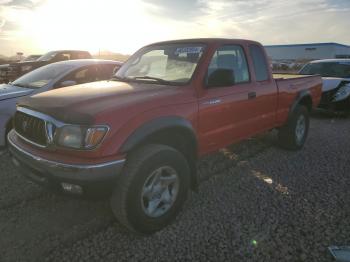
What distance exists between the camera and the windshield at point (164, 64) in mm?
3609

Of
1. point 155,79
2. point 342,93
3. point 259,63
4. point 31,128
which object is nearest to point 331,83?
point 342,93

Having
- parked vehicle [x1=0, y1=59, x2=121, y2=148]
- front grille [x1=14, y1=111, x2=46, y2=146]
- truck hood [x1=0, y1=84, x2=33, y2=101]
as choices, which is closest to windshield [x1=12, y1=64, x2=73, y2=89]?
parked vehicle [x1=0, y1=59, x2=121, y2=148]

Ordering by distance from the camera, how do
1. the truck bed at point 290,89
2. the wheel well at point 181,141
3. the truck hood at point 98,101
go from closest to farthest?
the truck hood at point 98,101
the wheel well at point 181,141
the truck bed at point 290,89

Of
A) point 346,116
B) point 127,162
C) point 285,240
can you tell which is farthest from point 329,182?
point 346,116

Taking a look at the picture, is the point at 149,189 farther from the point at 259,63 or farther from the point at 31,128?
the point at 259,63

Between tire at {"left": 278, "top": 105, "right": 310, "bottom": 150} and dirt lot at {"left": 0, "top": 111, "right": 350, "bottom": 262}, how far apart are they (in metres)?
0.81

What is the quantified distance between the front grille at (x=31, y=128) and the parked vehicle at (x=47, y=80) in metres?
2.12

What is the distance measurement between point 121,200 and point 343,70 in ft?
28.5

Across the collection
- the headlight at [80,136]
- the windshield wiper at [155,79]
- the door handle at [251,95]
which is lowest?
the headlight at [80,136]

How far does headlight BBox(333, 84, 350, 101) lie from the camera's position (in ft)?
27.2

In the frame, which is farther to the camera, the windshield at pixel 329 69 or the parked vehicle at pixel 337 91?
the windshield at pixel 329 69

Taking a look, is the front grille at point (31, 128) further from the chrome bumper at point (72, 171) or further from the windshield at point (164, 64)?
the windshield at point (164, 64)

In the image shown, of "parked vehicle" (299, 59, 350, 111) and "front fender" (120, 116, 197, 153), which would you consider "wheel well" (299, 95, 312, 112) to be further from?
"front fender" (120, 116, 197, 153)

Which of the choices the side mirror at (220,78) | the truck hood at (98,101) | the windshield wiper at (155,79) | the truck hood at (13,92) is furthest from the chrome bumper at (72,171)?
the truck hood at (13,92)
